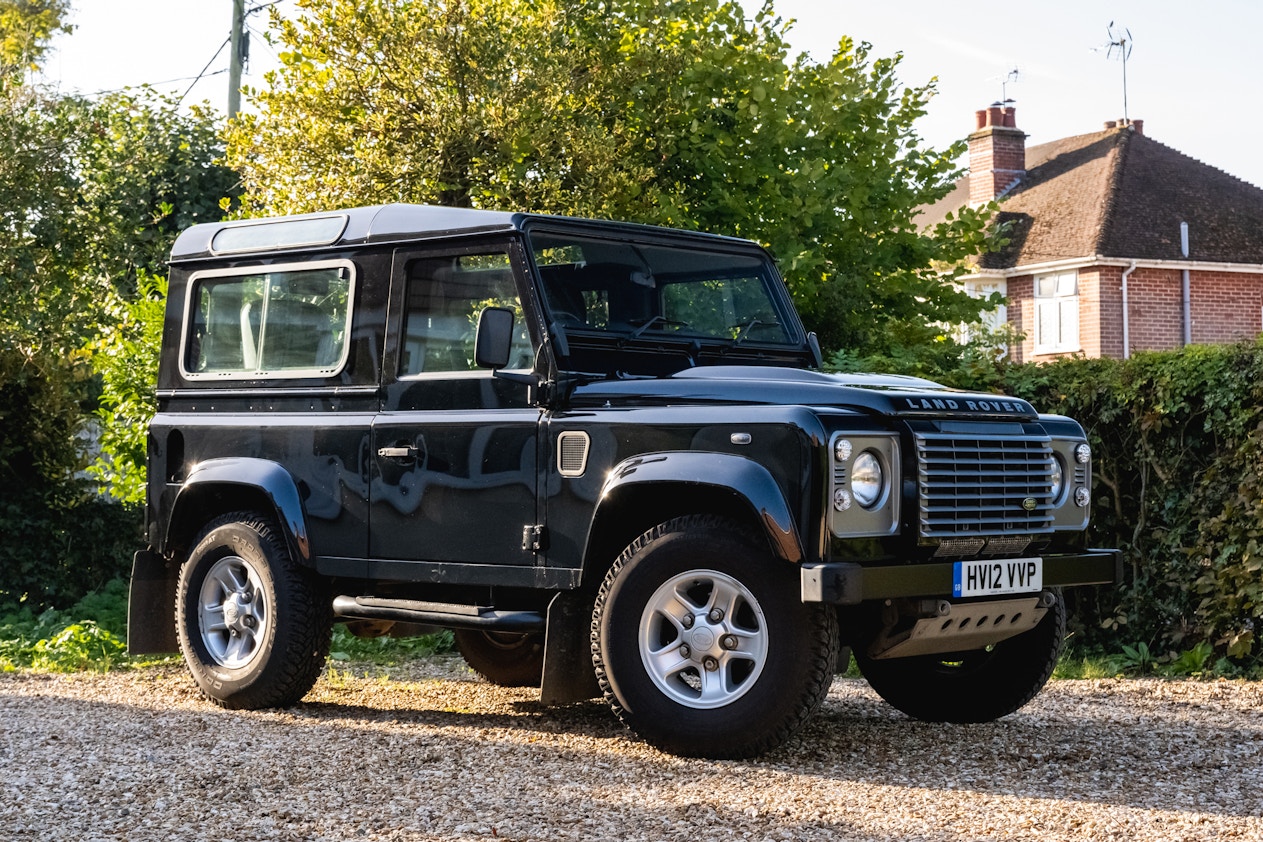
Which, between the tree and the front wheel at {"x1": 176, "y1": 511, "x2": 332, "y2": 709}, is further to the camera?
the tree

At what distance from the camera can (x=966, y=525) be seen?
20.1 feet

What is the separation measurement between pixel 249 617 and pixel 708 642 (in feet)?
9.17

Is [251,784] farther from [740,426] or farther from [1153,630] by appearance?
[1153,630]

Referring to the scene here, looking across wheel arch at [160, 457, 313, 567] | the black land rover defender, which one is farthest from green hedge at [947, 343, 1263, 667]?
wheel arch at [160, 457, 313, 567]

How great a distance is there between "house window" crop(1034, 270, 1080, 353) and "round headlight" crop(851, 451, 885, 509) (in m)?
26.9

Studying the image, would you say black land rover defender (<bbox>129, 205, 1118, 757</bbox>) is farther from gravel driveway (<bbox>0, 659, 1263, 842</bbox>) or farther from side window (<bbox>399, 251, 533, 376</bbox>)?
gravel driveway (<bbox>0, 659, 1263, 842</bbox>)

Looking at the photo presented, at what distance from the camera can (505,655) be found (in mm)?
8422

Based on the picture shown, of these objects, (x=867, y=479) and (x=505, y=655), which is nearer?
(x=867, y=479)

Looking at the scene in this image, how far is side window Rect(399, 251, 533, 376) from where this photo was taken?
22.7 ft

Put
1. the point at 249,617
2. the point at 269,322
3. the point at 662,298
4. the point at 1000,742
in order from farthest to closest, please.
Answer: the point at 269,322, the point at 249,617, the point at 662,298, the point at 1000,742

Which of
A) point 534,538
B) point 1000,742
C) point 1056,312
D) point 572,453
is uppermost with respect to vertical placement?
point 1056,312

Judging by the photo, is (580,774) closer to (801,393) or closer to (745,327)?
(801,393)

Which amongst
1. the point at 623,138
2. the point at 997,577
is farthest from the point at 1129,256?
the point at 997,577

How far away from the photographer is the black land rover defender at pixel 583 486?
590cm
